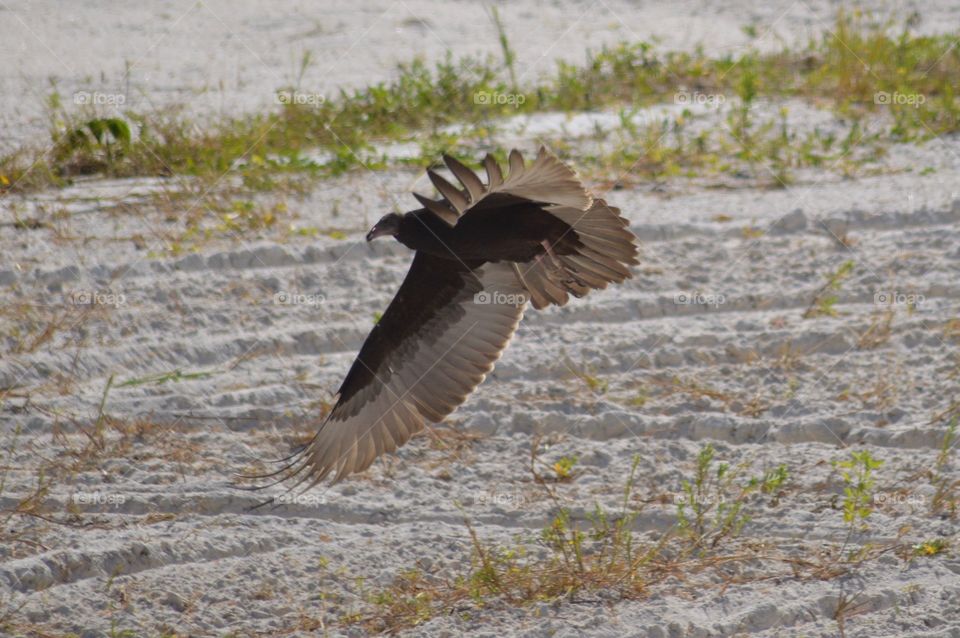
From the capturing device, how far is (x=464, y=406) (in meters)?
5.40

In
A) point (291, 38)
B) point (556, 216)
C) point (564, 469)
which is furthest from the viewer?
point (291, 38)

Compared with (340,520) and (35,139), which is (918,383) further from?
(35,139)

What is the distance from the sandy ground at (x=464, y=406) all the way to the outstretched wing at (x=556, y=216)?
66 centimetres

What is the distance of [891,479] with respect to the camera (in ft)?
15.9

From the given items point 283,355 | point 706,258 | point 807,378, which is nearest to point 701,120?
point 706,258

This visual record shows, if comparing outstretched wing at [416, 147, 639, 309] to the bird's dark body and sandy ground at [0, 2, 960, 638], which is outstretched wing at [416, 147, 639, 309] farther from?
sandy ground at [0, 2, 960, 638]

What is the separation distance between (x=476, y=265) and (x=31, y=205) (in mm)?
2649

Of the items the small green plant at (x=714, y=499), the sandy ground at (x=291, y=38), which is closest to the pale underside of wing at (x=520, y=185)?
the small green plant at (x=714, y=499)

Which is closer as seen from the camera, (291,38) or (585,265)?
(585,265)

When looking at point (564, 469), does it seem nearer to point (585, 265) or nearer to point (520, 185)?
point (585, 265)

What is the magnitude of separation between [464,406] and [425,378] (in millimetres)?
608

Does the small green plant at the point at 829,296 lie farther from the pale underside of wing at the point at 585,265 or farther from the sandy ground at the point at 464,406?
the pale underside of wing at the point at 585,265

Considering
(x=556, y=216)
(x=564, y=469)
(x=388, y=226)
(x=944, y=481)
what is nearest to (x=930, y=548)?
(x=944, y=481)

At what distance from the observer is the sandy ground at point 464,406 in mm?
4152
